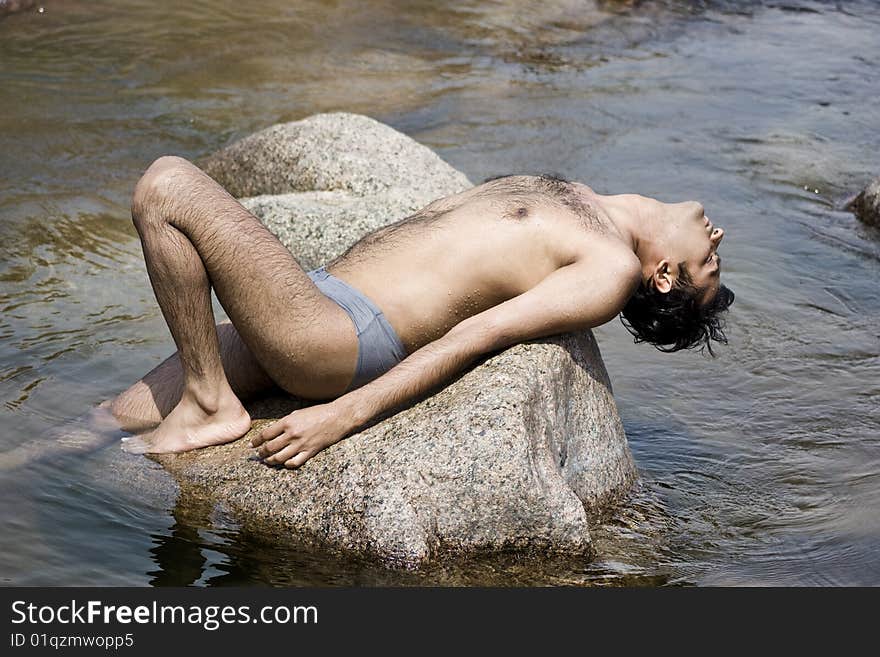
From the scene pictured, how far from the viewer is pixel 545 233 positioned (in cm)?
461

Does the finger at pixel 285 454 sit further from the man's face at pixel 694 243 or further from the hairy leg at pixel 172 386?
the man's face at pixel 694 243

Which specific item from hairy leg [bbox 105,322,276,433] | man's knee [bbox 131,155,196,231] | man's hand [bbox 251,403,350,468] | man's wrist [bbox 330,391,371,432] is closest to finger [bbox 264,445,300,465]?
man's hand [bbox 251,403,350,468]

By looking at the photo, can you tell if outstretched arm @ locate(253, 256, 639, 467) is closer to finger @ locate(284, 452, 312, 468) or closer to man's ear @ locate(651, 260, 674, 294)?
finger @ locate(284, 452, 312, 468)

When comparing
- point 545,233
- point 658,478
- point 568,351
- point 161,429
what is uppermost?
point 545,233

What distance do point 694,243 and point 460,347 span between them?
139cm

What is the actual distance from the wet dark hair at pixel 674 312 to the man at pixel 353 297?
0.23 metres

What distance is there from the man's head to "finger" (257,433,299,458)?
177cm

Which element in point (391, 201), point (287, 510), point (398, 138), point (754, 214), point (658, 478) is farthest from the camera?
point (754, 214)

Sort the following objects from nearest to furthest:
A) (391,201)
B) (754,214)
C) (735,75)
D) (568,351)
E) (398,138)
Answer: (568,351)
(391,201)
(398,138)
(754,214)
(735,75)

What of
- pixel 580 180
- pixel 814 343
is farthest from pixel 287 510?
pixel 580 180

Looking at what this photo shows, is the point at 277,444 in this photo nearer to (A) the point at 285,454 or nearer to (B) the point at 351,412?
(A) the point at 285,454

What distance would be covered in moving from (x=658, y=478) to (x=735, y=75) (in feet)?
Result: 30.0

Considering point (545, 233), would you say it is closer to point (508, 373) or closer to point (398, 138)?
point (508, 373)

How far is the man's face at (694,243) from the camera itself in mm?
5145
